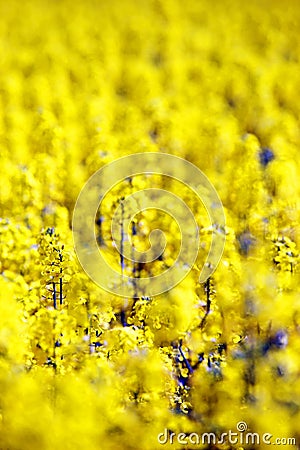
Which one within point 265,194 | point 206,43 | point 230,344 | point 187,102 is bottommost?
point 230,344

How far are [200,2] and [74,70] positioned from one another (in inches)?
13.1

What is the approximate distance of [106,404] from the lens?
1.09m

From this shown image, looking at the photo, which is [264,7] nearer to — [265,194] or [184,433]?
[265,194]

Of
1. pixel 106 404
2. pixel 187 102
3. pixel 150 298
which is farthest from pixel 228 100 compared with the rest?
pixel 106 404

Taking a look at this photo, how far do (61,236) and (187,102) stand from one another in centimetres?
41

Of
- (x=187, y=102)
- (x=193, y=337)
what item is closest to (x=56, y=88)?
(x=187, y=102)

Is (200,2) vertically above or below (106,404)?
above

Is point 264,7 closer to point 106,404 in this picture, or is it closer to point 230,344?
point 230,344

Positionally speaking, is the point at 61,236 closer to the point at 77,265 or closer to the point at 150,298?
the point at 77,265

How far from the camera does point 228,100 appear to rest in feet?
4.02

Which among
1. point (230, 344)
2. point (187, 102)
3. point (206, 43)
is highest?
point (206, 43)

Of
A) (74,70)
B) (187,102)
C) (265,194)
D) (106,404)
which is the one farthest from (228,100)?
(106,404)

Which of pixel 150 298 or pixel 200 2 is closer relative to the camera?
pixel 150 298

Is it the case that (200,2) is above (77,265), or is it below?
above
